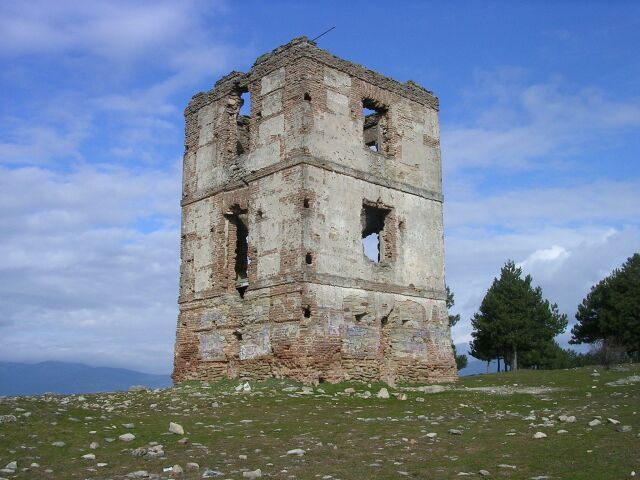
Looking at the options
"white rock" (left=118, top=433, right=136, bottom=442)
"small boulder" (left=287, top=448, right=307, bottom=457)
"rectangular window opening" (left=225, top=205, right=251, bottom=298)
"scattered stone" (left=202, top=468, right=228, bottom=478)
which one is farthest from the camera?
"rectangular window opening" (left=225, top=205, right=251, bottom=298)

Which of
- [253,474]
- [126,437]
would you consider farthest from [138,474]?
[126,437]

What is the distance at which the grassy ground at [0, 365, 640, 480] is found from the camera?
7.63 m

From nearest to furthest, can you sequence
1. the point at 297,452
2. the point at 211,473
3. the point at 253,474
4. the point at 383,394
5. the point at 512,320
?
the point at 253,474
the point at 211,473
the point at 297,452
the point at 383,394
the point at 512,320

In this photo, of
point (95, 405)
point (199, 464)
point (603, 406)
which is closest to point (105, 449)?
point (199, 464)

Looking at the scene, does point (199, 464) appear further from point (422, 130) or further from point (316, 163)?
point (422, 130)

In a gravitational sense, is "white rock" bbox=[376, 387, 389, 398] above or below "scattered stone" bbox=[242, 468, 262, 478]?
above

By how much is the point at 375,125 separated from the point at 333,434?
1242 centimetres

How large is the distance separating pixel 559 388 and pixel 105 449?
447 inches

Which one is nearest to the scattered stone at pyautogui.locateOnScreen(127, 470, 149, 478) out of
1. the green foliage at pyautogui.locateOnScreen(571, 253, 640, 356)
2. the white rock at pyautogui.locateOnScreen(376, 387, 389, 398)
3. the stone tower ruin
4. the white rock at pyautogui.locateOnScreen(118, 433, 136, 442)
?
the white rock at pyautogui.locateOnScreen(118, 433, 136, 442)

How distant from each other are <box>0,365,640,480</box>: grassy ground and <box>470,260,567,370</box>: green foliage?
2343 cm

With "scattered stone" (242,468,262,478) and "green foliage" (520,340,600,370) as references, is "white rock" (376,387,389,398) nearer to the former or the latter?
"scattered stone" (242,468,262,478)

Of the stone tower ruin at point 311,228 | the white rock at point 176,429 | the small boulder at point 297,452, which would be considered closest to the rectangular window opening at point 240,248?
the stone tower ruin at point 311,228

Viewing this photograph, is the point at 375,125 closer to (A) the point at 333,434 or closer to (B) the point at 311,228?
(B) the point at 311,228

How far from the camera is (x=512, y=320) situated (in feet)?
125
